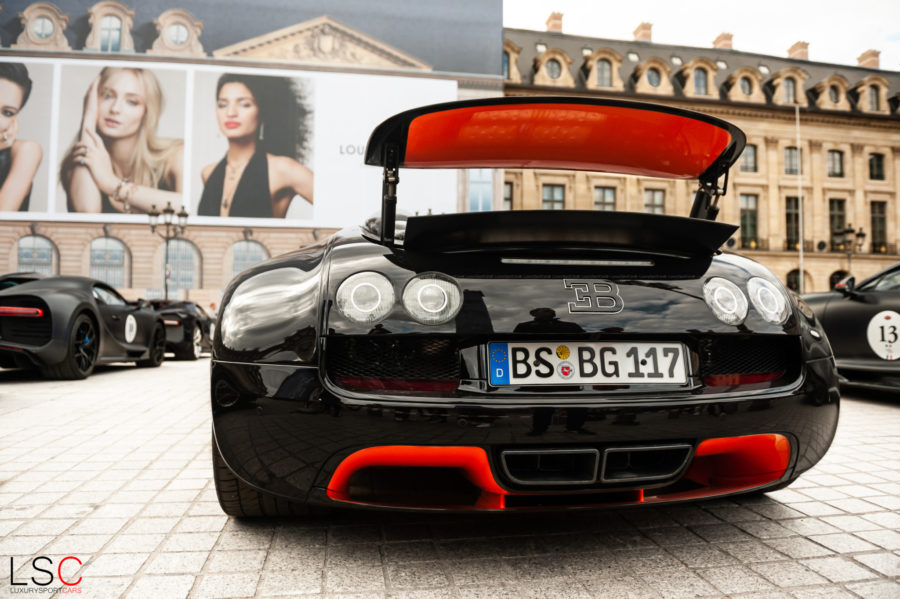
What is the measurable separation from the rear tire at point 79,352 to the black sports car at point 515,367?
19.1ft

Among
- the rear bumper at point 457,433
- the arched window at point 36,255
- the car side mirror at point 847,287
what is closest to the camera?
the rear bumper at point 457,433

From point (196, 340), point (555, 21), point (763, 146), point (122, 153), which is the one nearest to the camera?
point (196, 340)

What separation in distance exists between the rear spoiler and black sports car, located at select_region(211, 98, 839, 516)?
0.06 ft

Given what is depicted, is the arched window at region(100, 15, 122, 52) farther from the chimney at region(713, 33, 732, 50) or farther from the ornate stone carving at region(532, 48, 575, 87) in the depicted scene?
the chimney at region(713, 33, 732, 50)

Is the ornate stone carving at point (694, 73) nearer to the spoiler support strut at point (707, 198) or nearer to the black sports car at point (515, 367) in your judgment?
the spoiler support strut at point (707, 198)

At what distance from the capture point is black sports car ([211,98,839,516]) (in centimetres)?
149

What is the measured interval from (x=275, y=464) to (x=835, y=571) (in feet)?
5.09

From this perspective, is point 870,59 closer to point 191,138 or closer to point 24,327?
point 191,138

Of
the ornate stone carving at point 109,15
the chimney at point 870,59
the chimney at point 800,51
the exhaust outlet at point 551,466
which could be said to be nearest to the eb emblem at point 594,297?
the exhaust outlet at point 551,466

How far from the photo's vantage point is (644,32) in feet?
135

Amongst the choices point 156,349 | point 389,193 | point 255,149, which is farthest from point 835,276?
point 389,193

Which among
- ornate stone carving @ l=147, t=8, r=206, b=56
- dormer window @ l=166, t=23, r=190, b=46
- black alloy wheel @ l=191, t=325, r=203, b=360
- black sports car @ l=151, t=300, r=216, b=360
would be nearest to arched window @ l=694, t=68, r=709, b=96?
ornate stone carving @ l=147, t=8, r=206, b=56

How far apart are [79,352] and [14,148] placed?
3282 cm

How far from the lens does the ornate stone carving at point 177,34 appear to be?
112 feet
